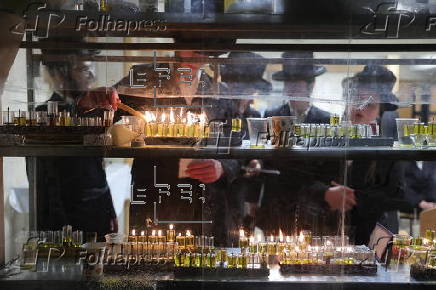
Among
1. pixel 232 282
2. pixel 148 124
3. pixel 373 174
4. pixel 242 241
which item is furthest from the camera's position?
pixel 373 174

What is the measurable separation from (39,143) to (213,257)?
845mm

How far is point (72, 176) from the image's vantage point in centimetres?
205

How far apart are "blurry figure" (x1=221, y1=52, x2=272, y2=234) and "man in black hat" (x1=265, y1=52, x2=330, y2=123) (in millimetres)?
84

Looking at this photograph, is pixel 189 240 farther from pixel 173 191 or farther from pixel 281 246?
pixel 281 246

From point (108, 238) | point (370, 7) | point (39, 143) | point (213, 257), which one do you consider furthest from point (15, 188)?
point (370, 7)

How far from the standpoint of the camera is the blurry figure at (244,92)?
6.61ft

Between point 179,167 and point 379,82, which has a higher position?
point 379,82

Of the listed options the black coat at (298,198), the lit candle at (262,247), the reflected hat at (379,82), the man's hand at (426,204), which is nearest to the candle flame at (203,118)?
the black coat at (298,198)

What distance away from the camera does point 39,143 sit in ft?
5.87

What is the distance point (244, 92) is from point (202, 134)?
1.11 ft

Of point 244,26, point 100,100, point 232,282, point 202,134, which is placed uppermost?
point 244,26

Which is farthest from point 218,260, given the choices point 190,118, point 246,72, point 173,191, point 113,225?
point 246,72

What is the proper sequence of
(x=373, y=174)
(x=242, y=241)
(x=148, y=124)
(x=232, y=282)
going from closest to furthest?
(x=232, y=282) → (x=148, y=124) → (x=242, y=241) → (x=373, y=174)

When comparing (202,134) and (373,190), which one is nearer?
(202,134)
